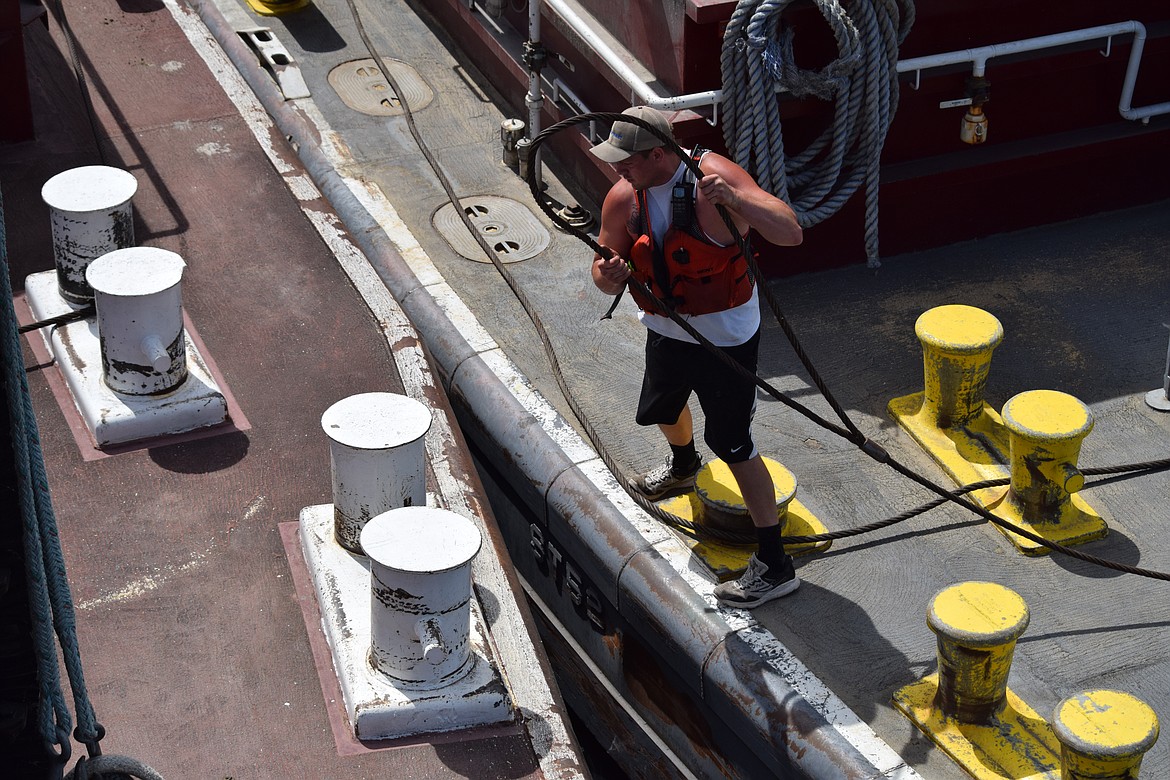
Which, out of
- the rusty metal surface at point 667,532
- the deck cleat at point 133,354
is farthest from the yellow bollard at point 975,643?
the deck cleat at point 133,354

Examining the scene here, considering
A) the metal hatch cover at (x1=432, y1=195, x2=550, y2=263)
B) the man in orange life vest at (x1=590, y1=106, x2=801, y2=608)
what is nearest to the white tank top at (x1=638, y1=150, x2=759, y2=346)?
the man in orange life vest at (x1=590, y1=106, x2=801, y2=608)

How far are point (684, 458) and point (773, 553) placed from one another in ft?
2.46

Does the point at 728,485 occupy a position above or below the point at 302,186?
below

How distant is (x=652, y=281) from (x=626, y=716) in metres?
1.96

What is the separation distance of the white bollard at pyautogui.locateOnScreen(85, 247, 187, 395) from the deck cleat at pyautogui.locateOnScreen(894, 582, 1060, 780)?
2.96 m

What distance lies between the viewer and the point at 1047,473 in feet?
18.0

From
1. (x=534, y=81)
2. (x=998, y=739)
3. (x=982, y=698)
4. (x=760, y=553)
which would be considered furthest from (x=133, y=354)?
(x=998, y=739)

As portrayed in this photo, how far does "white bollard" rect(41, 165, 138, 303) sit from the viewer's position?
5.79 m

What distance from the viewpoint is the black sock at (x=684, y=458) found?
19.3 ft

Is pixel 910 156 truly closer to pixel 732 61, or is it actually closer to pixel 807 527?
pixel 732 61

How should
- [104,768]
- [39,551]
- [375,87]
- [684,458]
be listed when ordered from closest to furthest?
1. [39,551]
2. [104,768]
3. [684,458]
4. [375,87]

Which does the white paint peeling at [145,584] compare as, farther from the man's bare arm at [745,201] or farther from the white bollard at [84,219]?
the man's bare arm at [745,201]

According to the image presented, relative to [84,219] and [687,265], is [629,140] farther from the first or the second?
[84,219]

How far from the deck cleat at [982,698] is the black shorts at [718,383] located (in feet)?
3.06
